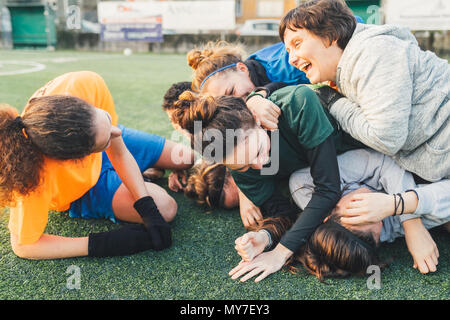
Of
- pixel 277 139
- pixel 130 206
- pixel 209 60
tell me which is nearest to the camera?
pixel 277 139

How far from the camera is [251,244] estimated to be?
1.57m

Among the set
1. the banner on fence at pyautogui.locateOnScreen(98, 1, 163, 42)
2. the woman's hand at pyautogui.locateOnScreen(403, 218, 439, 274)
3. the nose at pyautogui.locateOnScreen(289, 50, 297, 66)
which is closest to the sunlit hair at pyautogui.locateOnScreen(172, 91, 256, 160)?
the nose at pyautogui.locateOnScreen(289, 50, 297, 66)

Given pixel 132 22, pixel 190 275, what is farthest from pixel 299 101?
pixel 132 22

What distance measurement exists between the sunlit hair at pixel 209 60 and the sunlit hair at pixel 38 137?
3.01 ft

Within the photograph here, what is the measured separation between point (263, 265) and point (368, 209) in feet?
1.54

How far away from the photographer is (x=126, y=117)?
13.3 ft

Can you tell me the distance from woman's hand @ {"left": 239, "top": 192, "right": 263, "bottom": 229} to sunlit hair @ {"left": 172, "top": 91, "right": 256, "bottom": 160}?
0.44 m

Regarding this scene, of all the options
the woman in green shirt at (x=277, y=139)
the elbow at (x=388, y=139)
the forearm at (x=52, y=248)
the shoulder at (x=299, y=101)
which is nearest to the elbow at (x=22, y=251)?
the forearm at (x=52, y=248)

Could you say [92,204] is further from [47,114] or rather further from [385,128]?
[385,128]

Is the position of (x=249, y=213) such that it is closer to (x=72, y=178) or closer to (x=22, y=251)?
(x=72, y=178)

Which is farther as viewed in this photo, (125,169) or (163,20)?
(163,20)

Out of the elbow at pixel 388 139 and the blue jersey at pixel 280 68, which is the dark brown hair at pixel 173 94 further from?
the elbow at pixel 388 139

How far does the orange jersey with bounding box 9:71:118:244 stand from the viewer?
59.2 inches

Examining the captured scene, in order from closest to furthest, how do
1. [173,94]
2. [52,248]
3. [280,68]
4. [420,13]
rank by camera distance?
[52,248] → [280,68] → [173,94] → [420,13]
